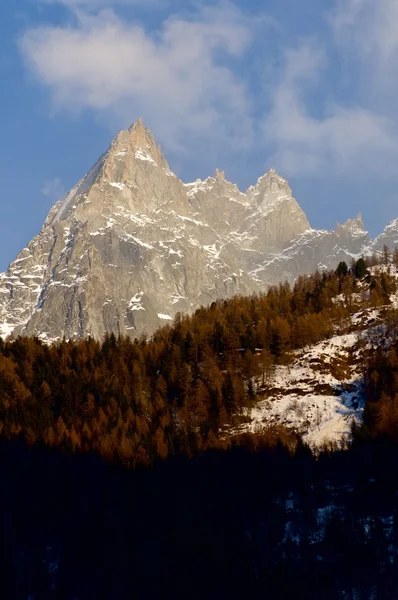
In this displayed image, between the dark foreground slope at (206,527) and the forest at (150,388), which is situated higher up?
the forest at (150,388)

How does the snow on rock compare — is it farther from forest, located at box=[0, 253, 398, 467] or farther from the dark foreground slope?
the dark foreground slope

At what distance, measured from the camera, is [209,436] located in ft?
479

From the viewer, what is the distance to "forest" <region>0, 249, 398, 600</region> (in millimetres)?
108562

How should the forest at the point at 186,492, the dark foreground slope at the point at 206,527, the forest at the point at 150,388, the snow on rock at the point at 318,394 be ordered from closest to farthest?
the dark foreground slope at the point at 206,527
the forest at the point at 186,492
the forest at the point at 150,388
the snow on rock at the point at 318,394

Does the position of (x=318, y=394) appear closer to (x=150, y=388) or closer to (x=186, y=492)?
(x=150, y=388)

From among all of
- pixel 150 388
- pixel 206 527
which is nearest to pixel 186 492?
pixel 206 527

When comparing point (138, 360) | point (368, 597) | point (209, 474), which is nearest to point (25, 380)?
point (138, 360)

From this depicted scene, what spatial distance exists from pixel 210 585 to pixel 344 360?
76.8 m

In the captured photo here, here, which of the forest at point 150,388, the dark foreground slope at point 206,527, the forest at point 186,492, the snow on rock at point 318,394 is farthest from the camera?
the snow on rock at point 318,394

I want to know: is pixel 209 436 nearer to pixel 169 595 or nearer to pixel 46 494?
pixel 46 494

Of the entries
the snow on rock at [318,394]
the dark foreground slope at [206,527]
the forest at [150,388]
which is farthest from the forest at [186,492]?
the snow on rock at [318,394]

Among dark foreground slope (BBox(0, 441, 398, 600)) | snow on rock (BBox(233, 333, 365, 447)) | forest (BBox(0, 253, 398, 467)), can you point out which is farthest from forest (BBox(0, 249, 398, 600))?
snow on rock (BBox(233, 333, 365, 447))

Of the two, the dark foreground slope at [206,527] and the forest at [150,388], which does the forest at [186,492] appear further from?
the forest at [150,388]

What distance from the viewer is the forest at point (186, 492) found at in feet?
356
